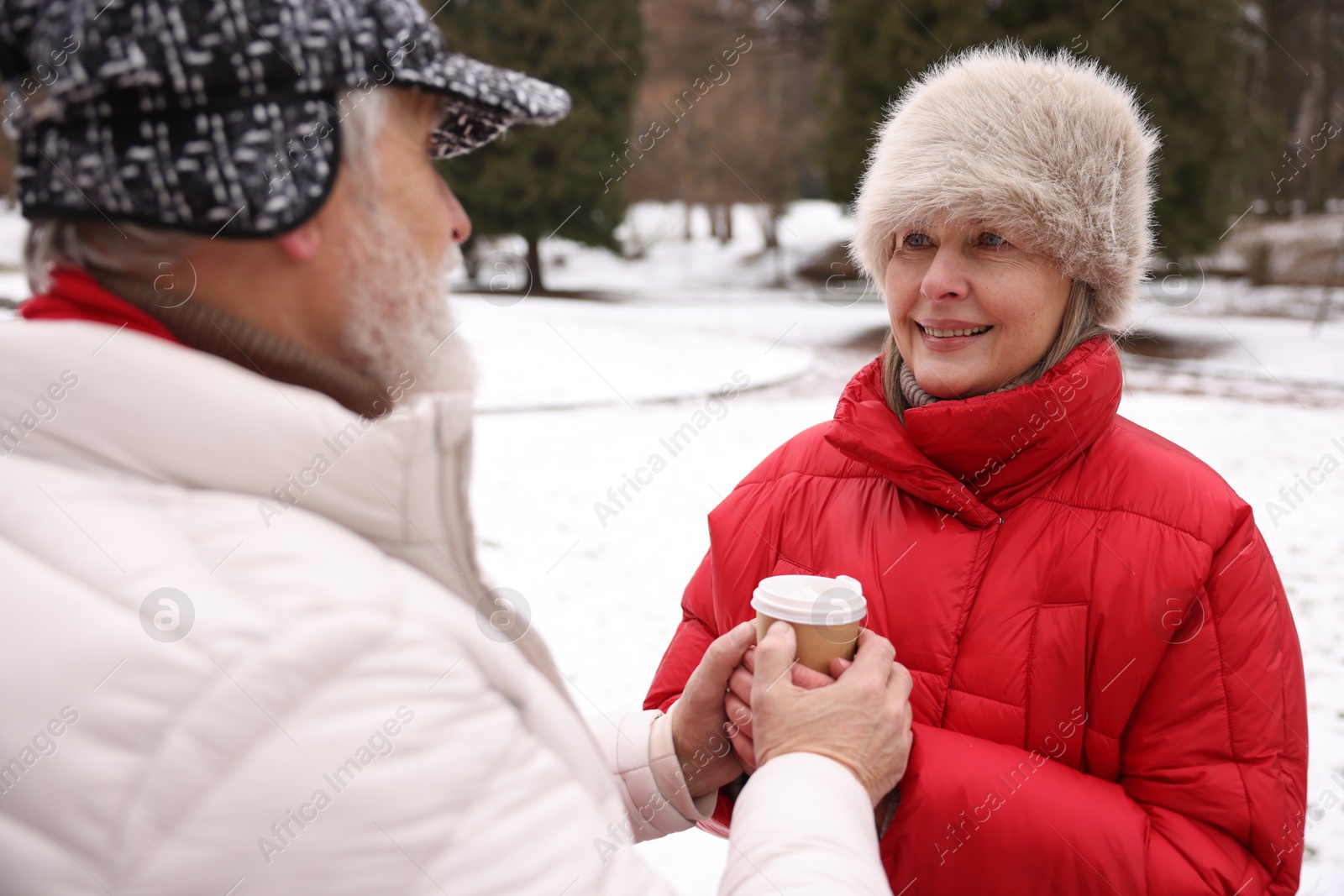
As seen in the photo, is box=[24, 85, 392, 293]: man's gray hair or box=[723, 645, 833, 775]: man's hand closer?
box=[24, 85, 392, 293]: man's gray hair

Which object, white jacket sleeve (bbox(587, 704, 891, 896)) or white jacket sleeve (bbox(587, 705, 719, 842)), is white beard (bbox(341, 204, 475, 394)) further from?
white jacket sleeve (bbox(587, 705, 719, 842))

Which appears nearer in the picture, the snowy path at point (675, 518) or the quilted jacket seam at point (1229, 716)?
the quilted jacket seam at point (1229, 716)

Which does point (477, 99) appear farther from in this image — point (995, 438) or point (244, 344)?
point (995, 438)

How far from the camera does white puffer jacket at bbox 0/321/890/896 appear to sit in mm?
787

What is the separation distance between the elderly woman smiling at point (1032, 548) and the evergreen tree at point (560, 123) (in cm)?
2123

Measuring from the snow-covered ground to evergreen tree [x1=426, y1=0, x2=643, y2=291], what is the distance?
3450mm

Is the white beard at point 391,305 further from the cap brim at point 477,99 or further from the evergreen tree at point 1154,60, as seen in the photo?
the evergreen tree at point 1154,60

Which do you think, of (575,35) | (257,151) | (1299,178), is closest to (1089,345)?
(257,151)

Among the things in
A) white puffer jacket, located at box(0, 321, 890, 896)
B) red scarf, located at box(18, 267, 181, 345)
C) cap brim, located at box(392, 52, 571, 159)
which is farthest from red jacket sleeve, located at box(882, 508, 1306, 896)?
red scarf, located at box(18, 267, 181, 345)

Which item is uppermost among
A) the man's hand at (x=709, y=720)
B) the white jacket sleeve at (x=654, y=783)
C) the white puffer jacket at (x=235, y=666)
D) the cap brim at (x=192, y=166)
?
the cap brim at (x=192, y=166)

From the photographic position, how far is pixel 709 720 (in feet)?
5.37

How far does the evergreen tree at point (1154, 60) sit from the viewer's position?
14633mm

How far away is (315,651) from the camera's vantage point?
0.81 m

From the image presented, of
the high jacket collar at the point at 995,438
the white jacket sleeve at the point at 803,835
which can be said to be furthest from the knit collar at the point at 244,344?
the high jacket collar at the point at 995,438
